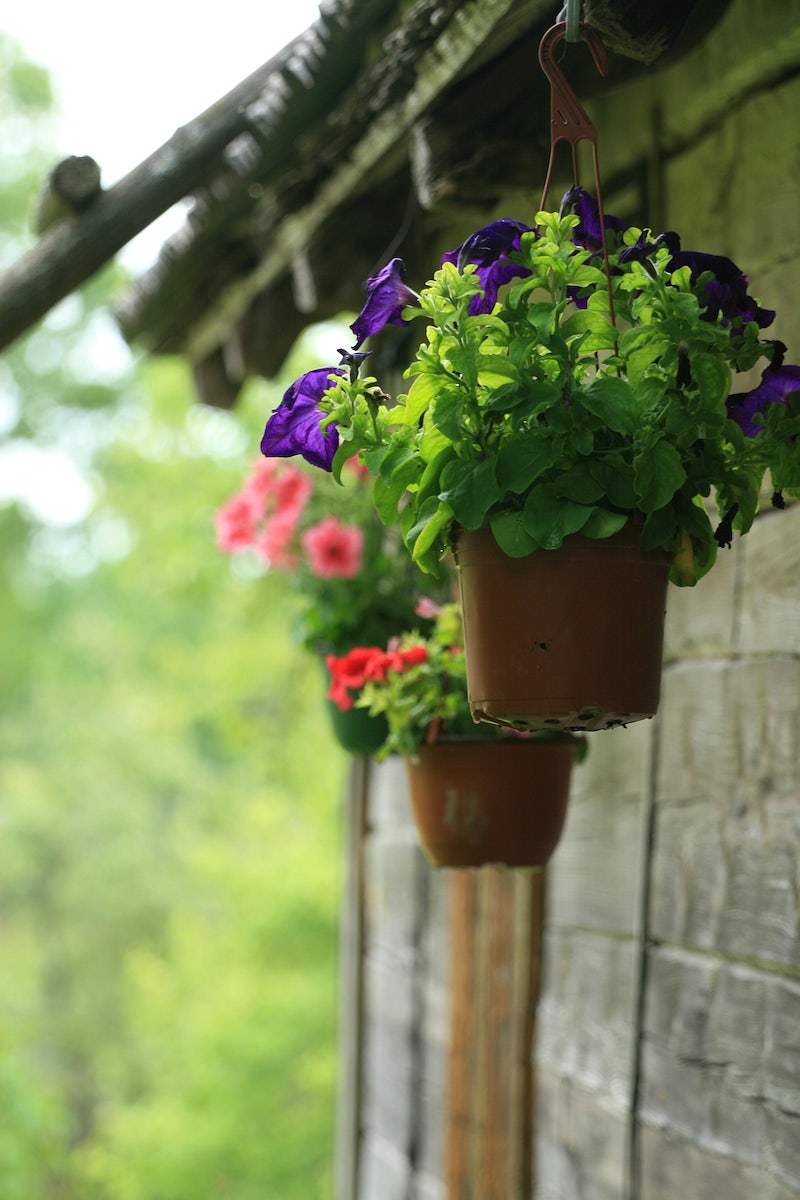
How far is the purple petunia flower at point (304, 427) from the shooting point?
160cm

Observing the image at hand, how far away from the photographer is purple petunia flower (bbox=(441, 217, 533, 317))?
1.54 meters

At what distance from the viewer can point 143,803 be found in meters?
18.0

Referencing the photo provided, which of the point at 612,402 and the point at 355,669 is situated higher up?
the point at 612,402

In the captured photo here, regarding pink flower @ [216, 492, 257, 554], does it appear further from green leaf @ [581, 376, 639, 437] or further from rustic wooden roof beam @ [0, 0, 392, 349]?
green leaf @ [581, 376, 639, 437]

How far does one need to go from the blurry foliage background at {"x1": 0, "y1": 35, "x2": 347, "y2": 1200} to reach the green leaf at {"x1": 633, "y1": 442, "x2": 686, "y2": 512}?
7271 mm

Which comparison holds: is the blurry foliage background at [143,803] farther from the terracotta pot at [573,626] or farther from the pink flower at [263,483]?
the terracotta pot at [573,626]

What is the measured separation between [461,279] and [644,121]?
1241 mm

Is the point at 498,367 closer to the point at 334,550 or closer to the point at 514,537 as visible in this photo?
the point at 514,537

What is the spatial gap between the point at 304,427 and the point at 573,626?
1.30ft

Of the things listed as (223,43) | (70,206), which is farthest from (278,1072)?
(223,43)

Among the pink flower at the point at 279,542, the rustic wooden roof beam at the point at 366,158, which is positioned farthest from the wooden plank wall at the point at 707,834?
the pink flower at the point at 279,542

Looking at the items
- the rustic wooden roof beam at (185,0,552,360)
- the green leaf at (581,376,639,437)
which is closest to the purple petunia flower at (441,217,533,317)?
the green leaf at (581,376,639,437)

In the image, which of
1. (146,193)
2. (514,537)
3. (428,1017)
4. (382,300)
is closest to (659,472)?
(514,537)

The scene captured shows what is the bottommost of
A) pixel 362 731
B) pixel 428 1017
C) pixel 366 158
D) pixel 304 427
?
pixel 428 1017
